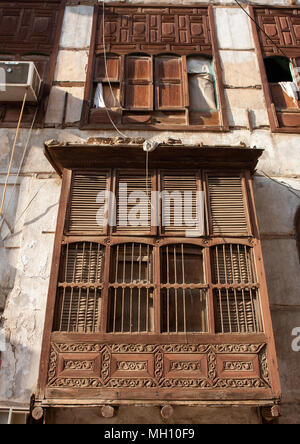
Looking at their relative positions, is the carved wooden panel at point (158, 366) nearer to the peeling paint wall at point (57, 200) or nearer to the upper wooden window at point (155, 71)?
the peeling paint wall at point (57, 200)

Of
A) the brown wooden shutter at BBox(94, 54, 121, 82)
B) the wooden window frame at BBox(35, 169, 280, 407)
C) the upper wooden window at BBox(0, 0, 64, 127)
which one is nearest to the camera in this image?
the wooden window frame at BBox(35, 169, 280, 407)

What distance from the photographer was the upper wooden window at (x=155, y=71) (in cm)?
760

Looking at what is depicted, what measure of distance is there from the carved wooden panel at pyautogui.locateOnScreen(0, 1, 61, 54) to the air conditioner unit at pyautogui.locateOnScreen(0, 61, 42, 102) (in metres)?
1.24

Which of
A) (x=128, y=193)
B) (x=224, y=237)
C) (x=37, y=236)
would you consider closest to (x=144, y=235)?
(x=128, y=193)

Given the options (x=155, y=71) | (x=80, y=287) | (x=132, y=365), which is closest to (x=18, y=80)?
(x=155, y=71)

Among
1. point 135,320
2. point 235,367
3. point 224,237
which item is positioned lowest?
point 235,367

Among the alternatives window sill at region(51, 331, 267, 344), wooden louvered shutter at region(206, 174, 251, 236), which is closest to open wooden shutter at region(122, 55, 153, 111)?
wooden louvered shutter at region(206, 174, 251, 236)

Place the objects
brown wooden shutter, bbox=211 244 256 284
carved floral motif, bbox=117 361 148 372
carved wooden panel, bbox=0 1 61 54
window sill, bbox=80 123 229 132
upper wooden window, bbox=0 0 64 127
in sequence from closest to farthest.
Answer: carved floral motif, bbox=117 361 148 372 → brown wooden shutter, bbox=211 244 256 284 → window sill, bbox=80 123 229 132 → upper wooden window, bbox=0 0 64 127 → carved wooden panel, bbox=0 1 61 54

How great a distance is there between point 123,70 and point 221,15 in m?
3.07

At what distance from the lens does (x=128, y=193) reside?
19.0 feet

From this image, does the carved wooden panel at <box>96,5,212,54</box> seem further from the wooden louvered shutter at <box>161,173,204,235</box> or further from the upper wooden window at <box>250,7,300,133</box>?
the wooden louvered shutter at <box>161,173,204,235</box>

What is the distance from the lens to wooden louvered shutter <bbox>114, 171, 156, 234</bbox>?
554 cm

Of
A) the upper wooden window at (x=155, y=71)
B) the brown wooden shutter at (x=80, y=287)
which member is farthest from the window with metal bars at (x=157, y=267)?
the upper wooden window at (x=155, y=71)
